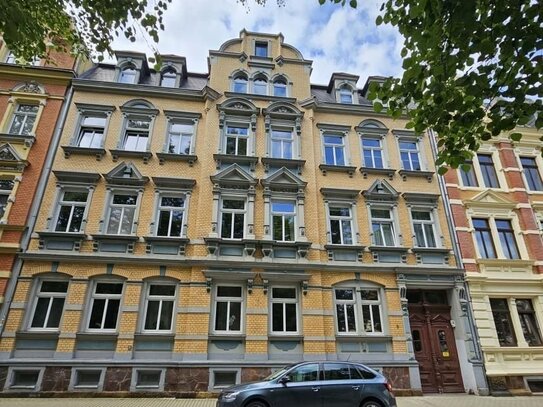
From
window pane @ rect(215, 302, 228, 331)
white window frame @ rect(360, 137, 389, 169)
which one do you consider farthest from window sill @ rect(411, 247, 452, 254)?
window pane @ rect(215, 302, 228, 331)

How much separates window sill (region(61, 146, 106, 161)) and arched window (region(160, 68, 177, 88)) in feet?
14.4

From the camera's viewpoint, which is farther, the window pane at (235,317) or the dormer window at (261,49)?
the dormer window at (261,49)

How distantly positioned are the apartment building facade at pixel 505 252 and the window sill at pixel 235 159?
330 inches

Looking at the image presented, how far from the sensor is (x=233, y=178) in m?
12.9

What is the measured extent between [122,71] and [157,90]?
2219 millimetres

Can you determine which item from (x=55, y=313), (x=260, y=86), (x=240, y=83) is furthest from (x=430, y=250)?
(x=55, y=313)

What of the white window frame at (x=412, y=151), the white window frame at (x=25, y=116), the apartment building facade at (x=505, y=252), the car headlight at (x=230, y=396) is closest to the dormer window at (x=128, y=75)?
the white window frame at (x=25, y=116)

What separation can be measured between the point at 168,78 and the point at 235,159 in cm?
564

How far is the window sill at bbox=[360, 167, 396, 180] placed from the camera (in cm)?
1395

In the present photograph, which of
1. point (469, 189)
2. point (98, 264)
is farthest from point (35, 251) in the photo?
point (469, 189)

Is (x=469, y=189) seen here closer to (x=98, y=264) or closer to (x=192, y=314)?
(x=192, y=314)

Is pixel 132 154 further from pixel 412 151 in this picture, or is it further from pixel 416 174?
pixel 412 151

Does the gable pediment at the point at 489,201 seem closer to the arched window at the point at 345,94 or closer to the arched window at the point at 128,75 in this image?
the arched window at the point at 345,94

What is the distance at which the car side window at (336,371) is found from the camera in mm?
7923
